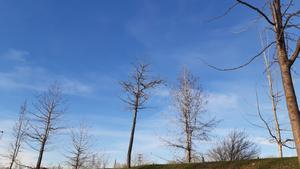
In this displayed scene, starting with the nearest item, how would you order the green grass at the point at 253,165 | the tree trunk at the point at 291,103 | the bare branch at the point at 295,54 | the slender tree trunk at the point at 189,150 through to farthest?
1. the tree trunk at the point at 291,103
2. the bare branch at the point at 295,54
3. the green grass at the point at 253,165
4. the slender tree trunk at the point at 189,150

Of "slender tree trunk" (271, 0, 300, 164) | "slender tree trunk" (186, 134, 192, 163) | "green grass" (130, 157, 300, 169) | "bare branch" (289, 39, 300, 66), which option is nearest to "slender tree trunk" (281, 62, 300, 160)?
"slender tree trunk" (271, 0, 300, 164)

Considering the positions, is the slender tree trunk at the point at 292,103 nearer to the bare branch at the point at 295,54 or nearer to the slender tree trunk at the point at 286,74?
the slender tree trunk at the point at 286,74

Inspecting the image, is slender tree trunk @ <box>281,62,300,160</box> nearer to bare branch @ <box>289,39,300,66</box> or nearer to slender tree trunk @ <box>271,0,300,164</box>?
slender tree trunk @ <box>271,0,300,164</box>

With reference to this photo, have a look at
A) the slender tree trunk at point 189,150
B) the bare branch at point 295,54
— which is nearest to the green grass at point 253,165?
the slender tree trunk at point 189,150

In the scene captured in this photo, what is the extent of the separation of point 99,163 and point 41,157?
73.6 ft

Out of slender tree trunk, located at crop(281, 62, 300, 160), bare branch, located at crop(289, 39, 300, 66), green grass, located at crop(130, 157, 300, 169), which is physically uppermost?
bare branch, located at crop(289, 39, 300, 66)

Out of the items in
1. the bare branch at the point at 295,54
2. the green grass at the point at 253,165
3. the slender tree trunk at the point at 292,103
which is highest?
the bare branch at the point at 295,54

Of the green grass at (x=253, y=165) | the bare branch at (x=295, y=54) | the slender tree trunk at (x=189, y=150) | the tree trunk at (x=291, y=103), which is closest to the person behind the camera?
the tree trunk at (x=291, y=103)

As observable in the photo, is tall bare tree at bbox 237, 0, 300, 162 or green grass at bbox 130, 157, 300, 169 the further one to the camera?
green grass at bbox 130, 157, 300, 169

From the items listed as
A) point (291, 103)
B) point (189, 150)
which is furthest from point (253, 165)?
point (291, 103)

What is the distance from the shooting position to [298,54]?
446cm

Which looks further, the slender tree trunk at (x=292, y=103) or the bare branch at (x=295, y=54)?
the bare branch at (x=295, y=54)

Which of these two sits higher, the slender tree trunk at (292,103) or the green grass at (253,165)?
the slender tree trunk at (292,103)

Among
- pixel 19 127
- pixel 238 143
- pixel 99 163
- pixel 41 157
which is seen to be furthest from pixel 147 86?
pixel 99 163
